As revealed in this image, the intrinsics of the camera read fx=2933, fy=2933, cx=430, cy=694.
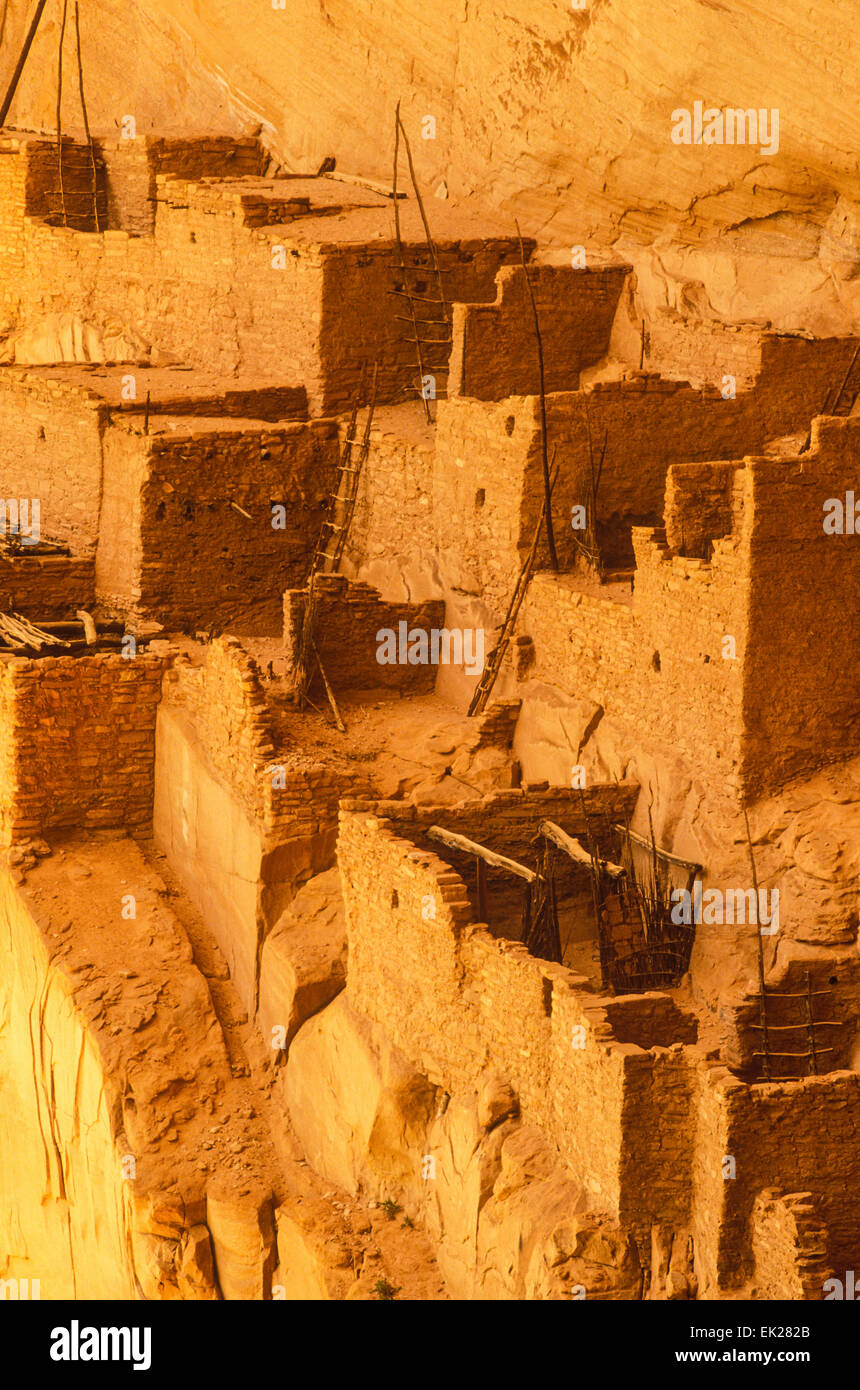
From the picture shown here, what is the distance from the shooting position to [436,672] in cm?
2309

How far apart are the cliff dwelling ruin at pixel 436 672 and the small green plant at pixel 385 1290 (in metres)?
0.12

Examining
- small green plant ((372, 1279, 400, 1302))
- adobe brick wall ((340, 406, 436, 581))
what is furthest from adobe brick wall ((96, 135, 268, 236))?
small green plant ((372, 1279, 400, 1302))

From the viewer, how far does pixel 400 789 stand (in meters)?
21.0

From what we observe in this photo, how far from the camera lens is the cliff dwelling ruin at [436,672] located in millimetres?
17797

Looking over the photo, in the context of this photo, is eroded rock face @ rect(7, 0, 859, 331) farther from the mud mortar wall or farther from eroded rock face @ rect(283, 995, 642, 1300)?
eroded rock face @ rect(283, 995, 642, 1300)

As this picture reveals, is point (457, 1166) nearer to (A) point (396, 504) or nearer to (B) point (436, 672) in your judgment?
(B) point (436, 672)

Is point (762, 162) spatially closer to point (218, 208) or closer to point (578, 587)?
point (578, 587)

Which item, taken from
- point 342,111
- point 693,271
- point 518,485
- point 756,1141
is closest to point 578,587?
point 518,485

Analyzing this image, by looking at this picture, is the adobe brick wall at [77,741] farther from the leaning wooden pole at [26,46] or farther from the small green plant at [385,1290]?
the leaning wooden pole at [26,46]

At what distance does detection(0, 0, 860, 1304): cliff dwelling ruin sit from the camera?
58.4 feet

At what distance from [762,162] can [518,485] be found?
3.32 m

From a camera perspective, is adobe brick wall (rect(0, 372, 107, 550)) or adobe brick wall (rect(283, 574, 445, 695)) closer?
adobe brick wall (rect(283, 574, 445, 695))

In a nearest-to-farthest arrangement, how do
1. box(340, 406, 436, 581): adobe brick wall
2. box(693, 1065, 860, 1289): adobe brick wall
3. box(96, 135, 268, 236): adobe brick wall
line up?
box(693, 1065, 860, 1289): adobe brick wall < box(340, 406, 436, 581): adobe brick wall < box(96, 135, 268, 236): adobe brick wall

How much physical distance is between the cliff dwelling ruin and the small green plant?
0.40 ft
